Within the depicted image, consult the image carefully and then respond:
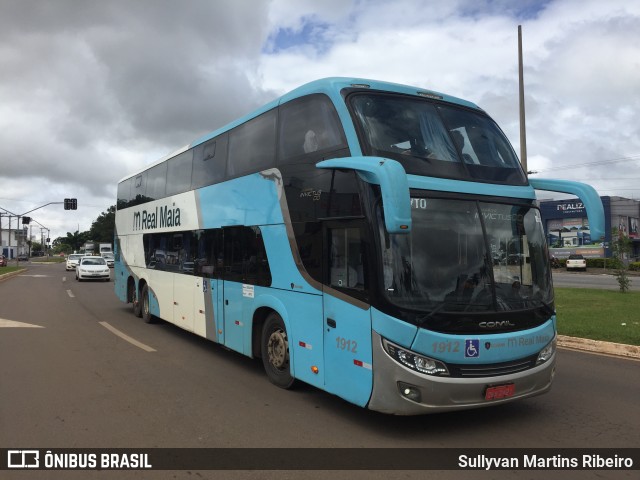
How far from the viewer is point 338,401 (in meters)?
5.93

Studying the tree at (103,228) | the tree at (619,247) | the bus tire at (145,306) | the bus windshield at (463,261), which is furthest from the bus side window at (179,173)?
the tree at (103,228)

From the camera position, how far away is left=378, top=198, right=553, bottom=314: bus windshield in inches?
183

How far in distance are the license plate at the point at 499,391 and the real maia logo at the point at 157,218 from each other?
7.06 metres

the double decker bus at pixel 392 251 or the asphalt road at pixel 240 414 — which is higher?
the double decker bus at pixel 392 251

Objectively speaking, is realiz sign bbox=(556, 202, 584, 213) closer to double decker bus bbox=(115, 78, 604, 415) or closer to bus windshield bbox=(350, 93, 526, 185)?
double decker bus bbox=(115, 78, 604, 415)

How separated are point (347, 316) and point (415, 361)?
0.86 meters

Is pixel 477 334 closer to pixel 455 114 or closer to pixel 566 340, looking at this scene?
pixel 455 114

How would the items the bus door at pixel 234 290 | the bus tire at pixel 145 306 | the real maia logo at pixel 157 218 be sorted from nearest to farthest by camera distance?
the bus door at pixel 234 290 < the real maia logo at pixel 157 218 < the bus tire at pixel 145 306

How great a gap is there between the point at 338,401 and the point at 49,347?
5.97 meters

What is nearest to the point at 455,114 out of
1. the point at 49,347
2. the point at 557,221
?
the point at 49,347

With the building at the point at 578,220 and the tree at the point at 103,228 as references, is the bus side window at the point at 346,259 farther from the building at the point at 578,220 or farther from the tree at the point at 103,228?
the tree at the point at 103,228

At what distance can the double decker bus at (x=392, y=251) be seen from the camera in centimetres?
457

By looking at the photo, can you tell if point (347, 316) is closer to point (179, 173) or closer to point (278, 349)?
point (278, 349)

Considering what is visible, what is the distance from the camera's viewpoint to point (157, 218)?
440 inches
